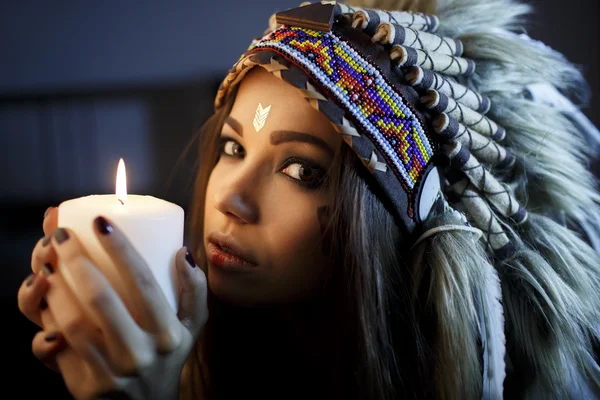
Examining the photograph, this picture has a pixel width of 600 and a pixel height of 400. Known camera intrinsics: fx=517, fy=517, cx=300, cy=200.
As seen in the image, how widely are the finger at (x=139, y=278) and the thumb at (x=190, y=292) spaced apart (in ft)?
0.14

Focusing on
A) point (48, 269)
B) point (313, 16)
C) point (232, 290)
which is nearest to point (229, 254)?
point (232, 290)

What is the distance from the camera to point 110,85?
986 mm

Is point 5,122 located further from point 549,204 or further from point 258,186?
point 549,204

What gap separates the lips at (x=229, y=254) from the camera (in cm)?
78

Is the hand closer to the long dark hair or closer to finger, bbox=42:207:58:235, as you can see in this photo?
A: finger, bbox=42:207:58:235

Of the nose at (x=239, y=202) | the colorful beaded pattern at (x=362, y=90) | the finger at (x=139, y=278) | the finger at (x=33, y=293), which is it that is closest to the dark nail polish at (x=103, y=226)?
the finger at (x=139, y=278)

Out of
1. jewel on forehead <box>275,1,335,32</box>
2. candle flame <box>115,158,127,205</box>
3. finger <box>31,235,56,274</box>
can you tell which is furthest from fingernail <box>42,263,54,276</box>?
jewel on forehead <box>275,1,335,32</box>

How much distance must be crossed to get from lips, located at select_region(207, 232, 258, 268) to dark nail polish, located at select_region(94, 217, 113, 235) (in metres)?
0.27

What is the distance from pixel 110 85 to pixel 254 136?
363mm

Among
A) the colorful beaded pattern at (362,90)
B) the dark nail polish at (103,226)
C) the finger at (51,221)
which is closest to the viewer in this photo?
the dark nail polish at (103,226)

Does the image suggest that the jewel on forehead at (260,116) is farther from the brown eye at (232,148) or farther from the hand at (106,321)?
the hand at (106,321)

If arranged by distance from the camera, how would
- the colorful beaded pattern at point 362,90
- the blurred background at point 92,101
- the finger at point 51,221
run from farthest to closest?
1. the blurred background at point 92,101
2. the colorful beaded pattern at point 362,90
3. the finger at point 51,221

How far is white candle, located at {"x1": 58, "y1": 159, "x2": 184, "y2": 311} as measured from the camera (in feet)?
1.75

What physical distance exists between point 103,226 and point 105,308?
8 centimetres
